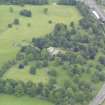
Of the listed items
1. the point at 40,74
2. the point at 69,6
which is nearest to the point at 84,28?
the point at 69,6

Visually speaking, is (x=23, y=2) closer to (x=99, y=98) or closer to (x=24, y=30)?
(x=24, y=30)

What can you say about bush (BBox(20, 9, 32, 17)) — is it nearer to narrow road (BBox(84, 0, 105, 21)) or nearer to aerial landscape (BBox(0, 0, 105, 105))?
aerial landscape (BBox(0, 0, 105, 105))

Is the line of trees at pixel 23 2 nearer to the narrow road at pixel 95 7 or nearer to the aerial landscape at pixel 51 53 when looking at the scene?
the aerial landscape at pixel 51 53

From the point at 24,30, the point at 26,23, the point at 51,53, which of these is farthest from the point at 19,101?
the point at 26,23

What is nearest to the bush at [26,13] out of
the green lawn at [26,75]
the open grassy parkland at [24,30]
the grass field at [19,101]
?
the open grassy parkland at [24,30]

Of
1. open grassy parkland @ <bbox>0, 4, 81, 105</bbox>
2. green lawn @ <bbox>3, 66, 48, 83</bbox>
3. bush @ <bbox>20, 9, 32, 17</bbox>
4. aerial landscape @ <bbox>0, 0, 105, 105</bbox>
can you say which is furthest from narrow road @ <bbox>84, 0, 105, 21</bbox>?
green lawn @ <bbox>3, 66, 48, 83</bbox>

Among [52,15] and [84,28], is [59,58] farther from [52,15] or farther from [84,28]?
[52,15]

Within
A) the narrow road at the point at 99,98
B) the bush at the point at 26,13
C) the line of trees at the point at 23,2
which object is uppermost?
the narrow road at the point at 99,98
